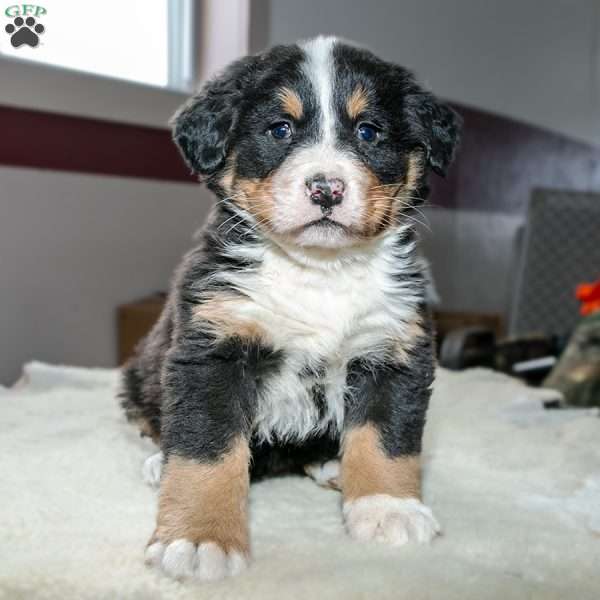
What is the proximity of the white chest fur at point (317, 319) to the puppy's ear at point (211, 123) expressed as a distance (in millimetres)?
290

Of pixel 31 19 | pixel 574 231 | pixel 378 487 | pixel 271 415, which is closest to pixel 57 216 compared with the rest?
pixel 31 19

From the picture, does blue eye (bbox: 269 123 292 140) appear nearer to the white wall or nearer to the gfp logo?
the gfp logo

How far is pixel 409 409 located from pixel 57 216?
279 cm

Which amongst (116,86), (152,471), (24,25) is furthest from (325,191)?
(116,86)

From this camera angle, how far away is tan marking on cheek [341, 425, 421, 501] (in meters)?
1.94

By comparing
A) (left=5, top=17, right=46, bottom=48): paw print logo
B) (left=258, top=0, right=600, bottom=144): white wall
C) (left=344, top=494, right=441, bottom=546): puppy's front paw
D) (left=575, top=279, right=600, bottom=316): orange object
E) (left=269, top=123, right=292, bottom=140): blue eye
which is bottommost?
(left=344, top=494, right=441, bottom=546): puppy's front paw

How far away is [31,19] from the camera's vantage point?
3748mm

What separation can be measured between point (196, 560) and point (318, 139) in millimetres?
1027

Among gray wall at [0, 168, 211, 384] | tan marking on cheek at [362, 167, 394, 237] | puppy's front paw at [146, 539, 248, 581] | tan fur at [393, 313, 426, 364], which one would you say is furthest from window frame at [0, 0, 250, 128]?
puppy's front paw at [146, 539, 248, 581]

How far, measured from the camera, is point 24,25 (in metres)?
3.70

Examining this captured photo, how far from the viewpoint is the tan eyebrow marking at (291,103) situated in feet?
6.42

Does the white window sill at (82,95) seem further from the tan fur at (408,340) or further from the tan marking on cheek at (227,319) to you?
the tan fur at (408,340)

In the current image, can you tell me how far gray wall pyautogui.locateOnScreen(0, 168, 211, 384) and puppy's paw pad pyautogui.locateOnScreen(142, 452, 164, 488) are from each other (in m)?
2.08

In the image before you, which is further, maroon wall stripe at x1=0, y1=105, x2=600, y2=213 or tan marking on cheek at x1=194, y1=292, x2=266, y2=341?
maroon wall stripe at x1=0, y1=105, x2=600, y2=213
